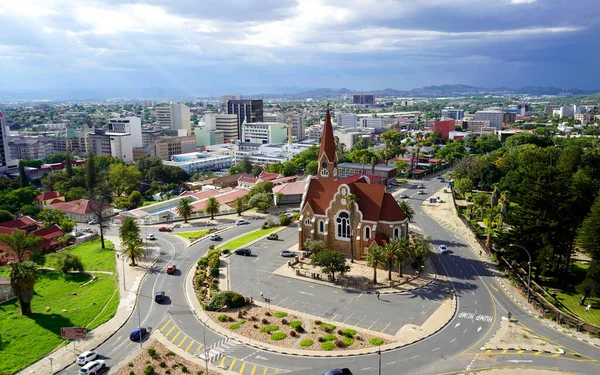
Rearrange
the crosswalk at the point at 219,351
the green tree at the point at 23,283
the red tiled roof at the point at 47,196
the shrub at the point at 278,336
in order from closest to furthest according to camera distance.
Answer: the crosswalk at the point at 219,351 → the shrub at the point at 278,336 → the green tree at the point at 23,283 → the red tiled roof at the point at 47,196

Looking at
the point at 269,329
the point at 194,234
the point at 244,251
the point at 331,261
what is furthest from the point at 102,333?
the point at 194,234

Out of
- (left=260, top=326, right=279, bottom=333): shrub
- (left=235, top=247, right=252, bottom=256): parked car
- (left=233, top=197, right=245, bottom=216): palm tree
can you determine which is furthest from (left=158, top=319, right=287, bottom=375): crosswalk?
(left=233, top=197, right=245, bottom=216): palm tree

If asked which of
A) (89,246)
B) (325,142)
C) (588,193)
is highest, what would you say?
(325,142)

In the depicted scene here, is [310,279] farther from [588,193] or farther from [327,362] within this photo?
[588,193]

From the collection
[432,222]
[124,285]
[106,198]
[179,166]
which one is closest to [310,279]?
[124,285]

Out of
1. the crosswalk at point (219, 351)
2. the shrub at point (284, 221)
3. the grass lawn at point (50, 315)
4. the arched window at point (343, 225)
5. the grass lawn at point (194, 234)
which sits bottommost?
the grass lawn at point (50, 315)

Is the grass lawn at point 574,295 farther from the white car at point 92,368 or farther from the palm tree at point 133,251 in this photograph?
the palm tree at point 133,251

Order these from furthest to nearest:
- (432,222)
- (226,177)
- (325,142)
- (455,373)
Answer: (226,177)
(432,222)
(325,142)
(455,373)

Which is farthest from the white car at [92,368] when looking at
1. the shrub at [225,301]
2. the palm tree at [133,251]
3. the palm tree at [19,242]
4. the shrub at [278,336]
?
the palm tree at [19,242]
